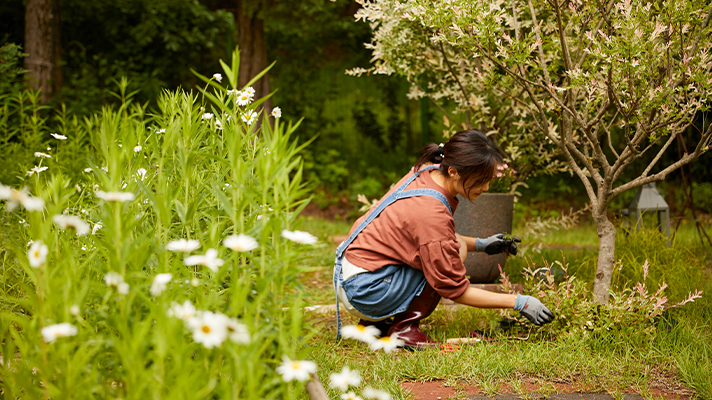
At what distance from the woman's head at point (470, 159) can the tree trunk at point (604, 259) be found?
682mm

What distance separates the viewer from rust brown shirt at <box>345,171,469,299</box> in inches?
97.7

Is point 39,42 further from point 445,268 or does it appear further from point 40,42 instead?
point 445,268

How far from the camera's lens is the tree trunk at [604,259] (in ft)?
9.30

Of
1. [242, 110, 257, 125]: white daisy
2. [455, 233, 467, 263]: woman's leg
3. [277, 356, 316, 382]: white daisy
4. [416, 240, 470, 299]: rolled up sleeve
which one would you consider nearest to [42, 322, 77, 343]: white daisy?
[277, 356, 316, 382]: white daisy

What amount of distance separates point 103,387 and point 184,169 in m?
0.69

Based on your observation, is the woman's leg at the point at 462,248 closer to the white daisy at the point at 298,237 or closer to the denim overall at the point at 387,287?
the denim overall at the point at 387,287

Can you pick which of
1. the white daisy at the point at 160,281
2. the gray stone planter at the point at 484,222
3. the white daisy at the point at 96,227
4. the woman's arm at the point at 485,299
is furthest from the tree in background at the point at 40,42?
the white daisy at the point at 160,281

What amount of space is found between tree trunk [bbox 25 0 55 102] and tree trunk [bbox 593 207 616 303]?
5714 mm

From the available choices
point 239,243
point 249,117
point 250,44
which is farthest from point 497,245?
point 250,44

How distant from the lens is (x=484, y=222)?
3.60m

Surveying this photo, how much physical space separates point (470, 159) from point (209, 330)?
1680mm

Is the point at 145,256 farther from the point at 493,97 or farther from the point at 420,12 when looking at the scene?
the point at 493,97

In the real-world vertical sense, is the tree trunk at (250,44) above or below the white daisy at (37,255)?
above

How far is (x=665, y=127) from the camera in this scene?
265 centimetres
